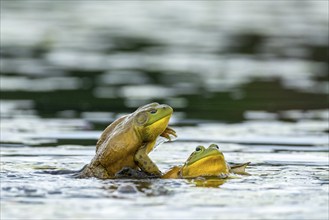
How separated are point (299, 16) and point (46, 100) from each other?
11034mm

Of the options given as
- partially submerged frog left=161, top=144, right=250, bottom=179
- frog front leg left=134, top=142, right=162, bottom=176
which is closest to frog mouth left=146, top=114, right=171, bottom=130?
frog front leg left=134, top=142, right=162, bottom=176

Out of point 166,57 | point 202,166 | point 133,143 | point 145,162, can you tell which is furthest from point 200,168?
point 166,57

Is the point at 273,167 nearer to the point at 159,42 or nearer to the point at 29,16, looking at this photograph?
the point at 159,42

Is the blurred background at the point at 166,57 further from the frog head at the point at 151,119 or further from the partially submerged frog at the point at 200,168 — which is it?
the frog head at the point at 151,119

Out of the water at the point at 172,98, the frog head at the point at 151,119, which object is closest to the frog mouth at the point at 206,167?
the water at the point at 172,98

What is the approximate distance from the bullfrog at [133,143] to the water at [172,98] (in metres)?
0.20

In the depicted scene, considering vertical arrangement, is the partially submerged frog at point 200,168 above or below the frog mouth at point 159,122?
below

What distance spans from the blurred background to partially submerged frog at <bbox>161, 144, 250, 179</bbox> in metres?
4.36

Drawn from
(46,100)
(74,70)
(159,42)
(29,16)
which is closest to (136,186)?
(46,100)

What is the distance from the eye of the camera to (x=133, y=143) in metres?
9.08

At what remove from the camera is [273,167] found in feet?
33.3

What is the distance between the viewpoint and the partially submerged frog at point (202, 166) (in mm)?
9117

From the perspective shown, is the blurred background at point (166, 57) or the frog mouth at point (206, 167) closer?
the frog mouth at point (206, 167)

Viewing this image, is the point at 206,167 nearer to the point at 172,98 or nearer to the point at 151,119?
the point at 151,119
